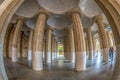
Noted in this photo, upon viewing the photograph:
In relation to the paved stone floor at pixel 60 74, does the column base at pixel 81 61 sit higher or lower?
higher

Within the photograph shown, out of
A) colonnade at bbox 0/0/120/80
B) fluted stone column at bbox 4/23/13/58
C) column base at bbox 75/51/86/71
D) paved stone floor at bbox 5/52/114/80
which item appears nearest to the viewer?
colonnade at bbox 0/0/120/80

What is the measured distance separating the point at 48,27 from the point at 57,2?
7284 mm

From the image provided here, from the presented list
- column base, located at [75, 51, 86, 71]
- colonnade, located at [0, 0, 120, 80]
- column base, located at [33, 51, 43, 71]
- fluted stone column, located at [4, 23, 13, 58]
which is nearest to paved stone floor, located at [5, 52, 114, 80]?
column base, located at [75, 51, 86, 71]

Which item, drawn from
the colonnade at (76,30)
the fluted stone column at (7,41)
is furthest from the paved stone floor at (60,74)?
the fluted stone column at (7,41)

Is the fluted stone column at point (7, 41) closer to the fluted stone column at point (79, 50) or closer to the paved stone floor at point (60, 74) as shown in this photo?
the paved stone floor at point (60, 74)

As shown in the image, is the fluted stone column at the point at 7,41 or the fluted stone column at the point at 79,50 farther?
the fluted stone column at the point at 7,41

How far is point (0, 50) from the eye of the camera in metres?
8.30

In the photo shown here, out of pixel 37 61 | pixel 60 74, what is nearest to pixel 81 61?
pixel 60 74

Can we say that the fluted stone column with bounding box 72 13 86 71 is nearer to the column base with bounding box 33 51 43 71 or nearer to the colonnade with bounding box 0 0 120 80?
the colonnade with bounding box 0 0 120 80

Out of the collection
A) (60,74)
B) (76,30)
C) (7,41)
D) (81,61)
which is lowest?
(60,74)

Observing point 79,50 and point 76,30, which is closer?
point 79,50

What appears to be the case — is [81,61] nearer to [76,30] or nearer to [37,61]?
[76,30]

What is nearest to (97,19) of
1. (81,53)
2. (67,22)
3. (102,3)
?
(67,22)

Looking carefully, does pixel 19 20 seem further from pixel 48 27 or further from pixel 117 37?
pixel 117 37
